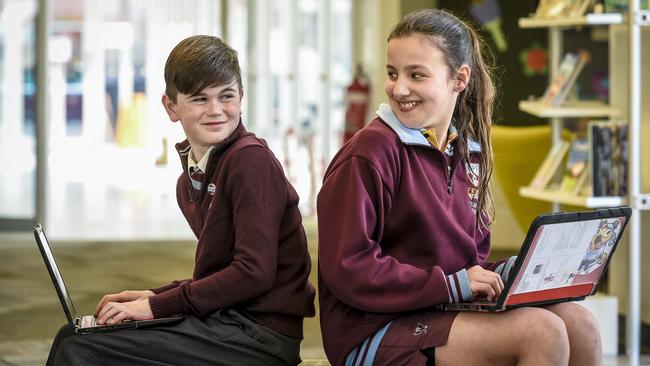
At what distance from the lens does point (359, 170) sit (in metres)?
2.31

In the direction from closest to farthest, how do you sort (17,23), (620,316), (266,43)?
(620,316) < (17,23) < (266,43)

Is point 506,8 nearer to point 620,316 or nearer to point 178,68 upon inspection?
point 620,316

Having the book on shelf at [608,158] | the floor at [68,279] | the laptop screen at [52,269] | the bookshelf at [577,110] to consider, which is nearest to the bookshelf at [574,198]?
the book on shelf at [608,158]

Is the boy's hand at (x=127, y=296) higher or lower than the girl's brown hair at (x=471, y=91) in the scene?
lower

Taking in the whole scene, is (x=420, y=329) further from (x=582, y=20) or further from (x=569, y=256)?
(x=582, y=20)

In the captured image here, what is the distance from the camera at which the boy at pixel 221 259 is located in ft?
7.72

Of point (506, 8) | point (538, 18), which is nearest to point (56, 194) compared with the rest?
point (506, 8)

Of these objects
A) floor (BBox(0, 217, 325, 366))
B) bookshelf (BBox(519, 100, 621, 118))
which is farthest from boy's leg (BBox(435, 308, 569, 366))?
bookshelf (BBox(519, 100, 621, 118))

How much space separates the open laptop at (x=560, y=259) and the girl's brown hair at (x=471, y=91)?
269 millimetres

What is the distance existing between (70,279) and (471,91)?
360cm

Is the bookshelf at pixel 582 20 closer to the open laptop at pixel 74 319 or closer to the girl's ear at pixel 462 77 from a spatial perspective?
the girl's ear at pixel 462 77

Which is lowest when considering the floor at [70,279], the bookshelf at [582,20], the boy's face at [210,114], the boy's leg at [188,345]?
the floor at [70,279]

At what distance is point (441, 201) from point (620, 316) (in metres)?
2.46

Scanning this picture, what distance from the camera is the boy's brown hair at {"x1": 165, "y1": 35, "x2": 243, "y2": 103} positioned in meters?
2.46
